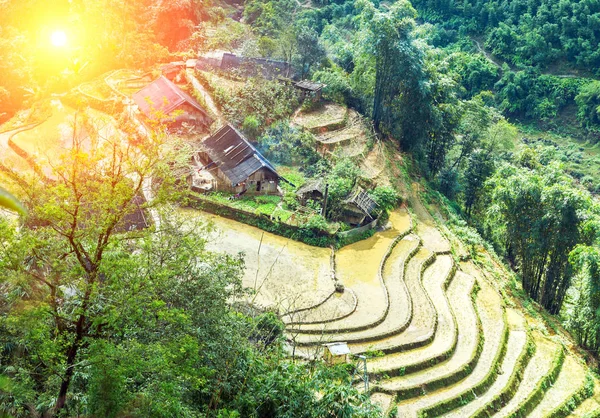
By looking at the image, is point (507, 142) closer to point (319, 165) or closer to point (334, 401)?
point (319, 165)

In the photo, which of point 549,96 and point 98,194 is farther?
point 549,96

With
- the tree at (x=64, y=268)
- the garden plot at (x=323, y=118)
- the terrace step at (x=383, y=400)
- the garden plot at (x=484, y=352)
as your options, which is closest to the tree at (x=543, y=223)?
the garden plot at (x=484, y=352)

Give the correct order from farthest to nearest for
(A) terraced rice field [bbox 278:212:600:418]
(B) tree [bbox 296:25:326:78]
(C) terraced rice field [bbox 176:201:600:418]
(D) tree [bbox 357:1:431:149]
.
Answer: (B) tree [bbox 296:25:326:78]
(D) tree [bbox 357:1:431:149]
(C) terraced rice field [bbox 176:201:600:418]
(A) terraced rice field [bbox 278:212:600:418]

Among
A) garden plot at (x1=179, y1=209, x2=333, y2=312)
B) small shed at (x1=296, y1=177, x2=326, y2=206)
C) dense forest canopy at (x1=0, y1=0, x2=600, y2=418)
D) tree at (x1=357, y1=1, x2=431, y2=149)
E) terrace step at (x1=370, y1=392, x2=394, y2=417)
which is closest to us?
dense forest canopy at (x1=0, y1=0, x2=600, y2=418)

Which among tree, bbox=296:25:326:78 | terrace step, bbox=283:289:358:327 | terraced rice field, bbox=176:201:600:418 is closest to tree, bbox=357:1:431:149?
tree, bbox=296:25:326:78

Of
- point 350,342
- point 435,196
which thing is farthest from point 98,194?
point 435,196

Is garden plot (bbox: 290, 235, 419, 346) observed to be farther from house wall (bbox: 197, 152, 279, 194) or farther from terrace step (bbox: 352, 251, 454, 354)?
house wall (bbox: 197, 152, 279, 194)
